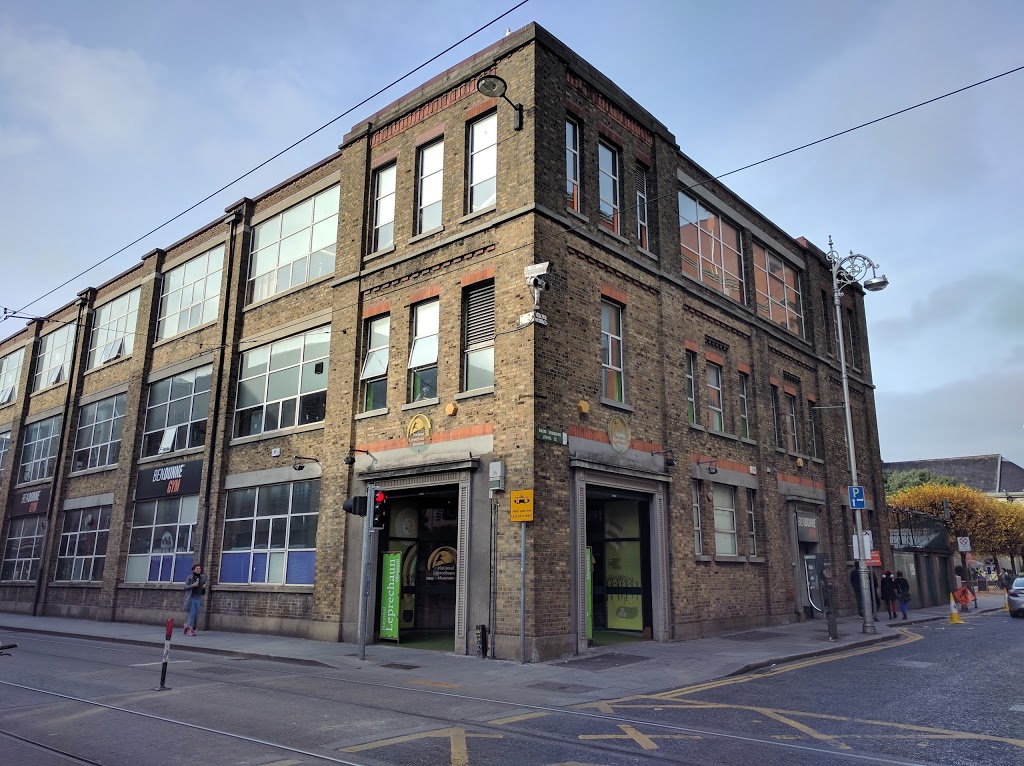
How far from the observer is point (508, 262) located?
1506 cm

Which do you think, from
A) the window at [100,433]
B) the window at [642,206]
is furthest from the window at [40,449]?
the window at [642,206]

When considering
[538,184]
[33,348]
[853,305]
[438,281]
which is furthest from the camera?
[33,348]

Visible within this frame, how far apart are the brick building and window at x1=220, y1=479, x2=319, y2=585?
85 millimetres

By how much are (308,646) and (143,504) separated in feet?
37.5

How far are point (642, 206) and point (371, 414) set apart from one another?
8.55 m

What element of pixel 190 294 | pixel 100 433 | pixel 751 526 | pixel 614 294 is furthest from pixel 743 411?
pixel 100 433

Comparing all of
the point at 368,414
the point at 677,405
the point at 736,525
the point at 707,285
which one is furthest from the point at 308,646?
the point at 707,285

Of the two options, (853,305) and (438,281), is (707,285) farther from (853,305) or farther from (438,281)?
(853,305)

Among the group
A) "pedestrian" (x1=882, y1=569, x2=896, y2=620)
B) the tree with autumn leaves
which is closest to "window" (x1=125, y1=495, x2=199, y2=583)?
"pedestrian" (x1=882, y1=569, x2=896, y2=620)

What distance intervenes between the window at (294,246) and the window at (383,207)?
1759 millimetres

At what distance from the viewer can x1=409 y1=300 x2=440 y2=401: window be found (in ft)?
53.6

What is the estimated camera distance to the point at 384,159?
18.7m

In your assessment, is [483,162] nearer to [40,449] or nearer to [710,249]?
[710,249]

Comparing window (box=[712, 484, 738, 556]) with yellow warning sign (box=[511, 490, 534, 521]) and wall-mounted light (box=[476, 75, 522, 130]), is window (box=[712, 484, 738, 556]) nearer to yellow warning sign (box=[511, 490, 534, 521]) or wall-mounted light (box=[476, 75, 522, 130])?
yellow warning sign (box=[511, 490, 534, 521])
